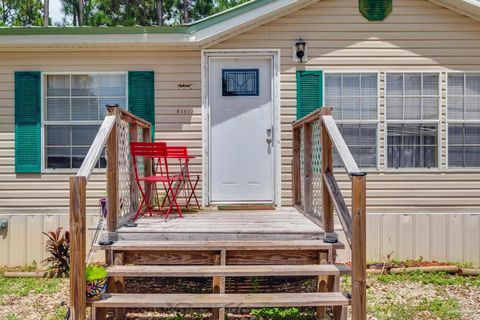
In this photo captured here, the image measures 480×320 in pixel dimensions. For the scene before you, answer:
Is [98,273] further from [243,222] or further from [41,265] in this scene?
[41,265]

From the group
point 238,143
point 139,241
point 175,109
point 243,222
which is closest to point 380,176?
point 238,143

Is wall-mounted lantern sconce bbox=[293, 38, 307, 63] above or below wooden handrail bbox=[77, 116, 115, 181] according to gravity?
above

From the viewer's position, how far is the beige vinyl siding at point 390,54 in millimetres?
5742

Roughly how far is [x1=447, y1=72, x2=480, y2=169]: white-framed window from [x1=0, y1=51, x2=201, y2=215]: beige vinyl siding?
3.45 m

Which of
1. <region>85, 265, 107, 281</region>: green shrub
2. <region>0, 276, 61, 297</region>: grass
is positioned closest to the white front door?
<region>0, 276, 61, 297</region>: grass

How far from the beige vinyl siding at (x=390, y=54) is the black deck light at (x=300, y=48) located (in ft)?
0.23

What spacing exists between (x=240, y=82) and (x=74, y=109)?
2.27 m

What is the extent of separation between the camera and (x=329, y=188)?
3641 mm

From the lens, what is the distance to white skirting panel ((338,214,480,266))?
5.70m

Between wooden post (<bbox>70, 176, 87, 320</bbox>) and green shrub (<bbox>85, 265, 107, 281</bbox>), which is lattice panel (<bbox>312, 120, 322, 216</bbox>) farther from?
wooden post (<bbox>70, 176, 87, 320</bbox>)

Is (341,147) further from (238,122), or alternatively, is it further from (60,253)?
(60,253)

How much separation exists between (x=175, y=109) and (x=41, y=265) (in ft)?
9.01

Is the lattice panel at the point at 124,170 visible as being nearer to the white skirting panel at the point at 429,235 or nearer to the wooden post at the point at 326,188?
the wooden post at the point at 326,188

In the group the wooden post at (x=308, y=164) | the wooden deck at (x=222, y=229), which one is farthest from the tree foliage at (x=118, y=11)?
the wooden deck at (x=222, y=229)
